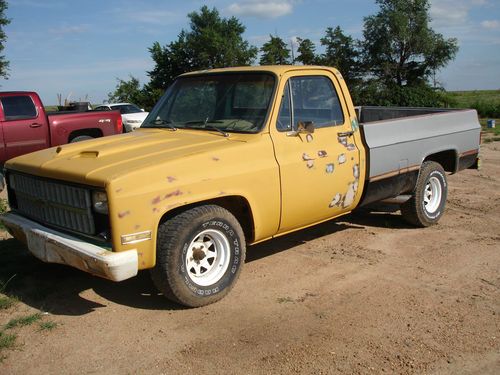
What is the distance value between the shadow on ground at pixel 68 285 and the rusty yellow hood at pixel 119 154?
1.07 meters

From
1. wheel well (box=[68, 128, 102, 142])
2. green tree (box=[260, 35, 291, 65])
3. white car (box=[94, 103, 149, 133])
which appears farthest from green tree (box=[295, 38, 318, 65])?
wheel well (box=[68, 128, 102, 142])

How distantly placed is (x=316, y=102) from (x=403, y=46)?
29.3 metres

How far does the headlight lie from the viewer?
3.77 m

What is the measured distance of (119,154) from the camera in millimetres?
4340

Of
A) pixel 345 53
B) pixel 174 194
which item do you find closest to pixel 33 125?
pixel 174 194

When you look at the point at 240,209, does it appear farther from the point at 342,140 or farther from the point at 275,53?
the point at 275,53

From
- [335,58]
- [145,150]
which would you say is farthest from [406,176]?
[335,58]

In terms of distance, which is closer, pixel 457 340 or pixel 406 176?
pixel 457 340

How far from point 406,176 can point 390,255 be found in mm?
1046

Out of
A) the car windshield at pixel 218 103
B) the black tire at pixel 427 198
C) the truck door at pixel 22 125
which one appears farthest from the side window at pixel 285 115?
the truck door at pixel 22 125

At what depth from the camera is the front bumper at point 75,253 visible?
3646mm

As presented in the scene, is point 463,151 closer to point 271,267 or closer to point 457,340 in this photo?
point 271,267

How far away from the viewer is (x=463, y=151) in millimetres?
6855

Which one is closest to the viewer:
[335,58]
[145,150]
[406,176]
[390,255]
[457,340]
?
[457,340]
